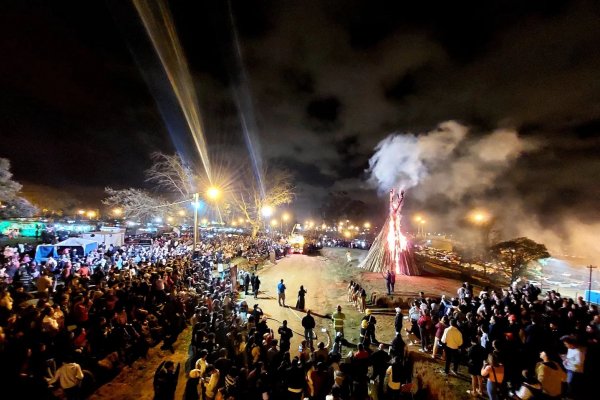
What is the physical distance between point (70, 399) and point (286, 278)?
16040 mm

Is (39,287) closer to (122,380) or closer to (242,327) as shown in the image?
(122,380)

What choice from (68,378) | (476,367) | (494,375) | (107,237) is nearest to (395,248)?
(476,367)

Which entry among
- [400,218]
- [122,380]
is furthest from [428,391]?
[400,218]

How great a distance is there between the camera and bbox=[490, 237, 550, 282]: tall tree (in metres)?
25.4

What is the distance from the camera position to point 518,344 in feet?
26.7

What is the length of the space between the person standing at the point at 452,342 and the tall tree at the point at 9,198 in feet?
151

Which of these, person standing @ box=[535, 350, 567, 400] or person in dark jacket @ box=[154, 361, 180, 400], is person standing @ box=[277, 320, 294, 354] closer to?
person in dark jacket @ box=[154, 361, 180, 400]

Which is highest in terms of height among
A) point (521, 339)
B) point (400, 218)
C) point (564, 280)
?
point (400, 218)

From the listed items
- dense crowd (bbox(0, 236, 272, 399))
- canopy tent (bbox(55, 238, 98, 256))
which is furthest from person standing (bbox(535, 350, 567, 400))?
canopy tent (bbox(55, 238, 98, 256))

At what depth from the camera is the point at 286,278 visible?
21500mm

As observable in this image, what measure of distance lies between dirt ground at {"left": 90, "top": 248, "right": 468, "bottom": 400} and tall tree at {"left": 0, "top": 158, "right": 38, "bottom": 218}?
34.3 meters

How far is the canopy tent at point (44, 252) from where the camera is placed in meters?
17.6

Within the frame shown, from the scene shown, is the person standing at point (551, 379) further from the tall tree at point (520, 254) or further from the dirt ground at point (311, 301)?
the tall tree at point (520, 254)

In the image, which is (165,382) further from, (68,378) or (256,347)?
(256,347)
